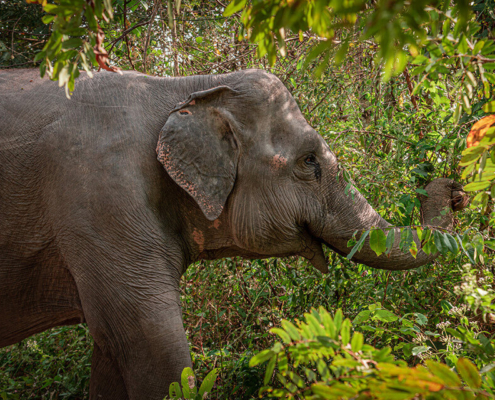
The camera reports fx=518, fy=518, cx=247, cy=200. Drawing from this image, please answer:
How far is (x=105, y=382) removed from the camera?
344 centimetres

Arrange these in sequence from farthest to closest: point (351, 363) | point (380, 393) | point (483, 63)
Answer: point (483, 63), point (351, 363), point (380, 393)

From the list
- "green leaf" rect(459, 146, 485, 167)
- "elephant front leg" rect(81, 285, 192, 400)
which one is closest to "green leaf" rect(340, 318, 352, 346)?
"green leaf" rect(459, 146, 485, 167)

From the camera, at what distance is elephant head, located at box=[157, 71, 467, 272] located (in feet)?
10.3

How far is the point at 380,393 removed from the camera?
3.47 feet

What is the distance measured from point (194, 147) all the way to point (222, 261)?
1.36 meters

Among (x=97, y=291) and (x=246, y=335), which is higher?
(x=97, y=291)

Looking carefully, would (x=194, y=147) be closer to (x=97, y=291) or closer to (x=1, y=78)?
(x=97, y=291)

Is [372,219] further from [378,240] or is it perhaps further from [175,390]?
[175,390]

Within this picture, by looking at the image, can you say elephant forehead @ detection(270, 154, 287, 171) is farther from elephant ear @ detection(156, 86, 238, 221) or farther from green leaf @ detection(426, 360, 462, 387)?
green leaf @ detection(426, 360, 462, 387)

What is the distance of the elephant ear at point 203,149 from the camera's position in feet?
9.94

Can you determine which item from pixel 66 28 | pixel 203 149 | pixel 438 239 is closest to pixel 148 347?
pixel 203 149

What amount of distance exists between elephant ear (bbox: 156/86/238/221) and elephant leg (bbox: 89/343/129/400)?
1.27m

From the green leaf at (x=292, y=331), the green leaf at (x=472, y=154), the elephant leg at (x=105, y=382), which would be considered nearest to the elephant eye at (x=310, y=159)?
the green leaf at (x=472, y=154)

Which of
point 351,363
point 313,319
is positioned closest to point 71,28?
point 313,319
